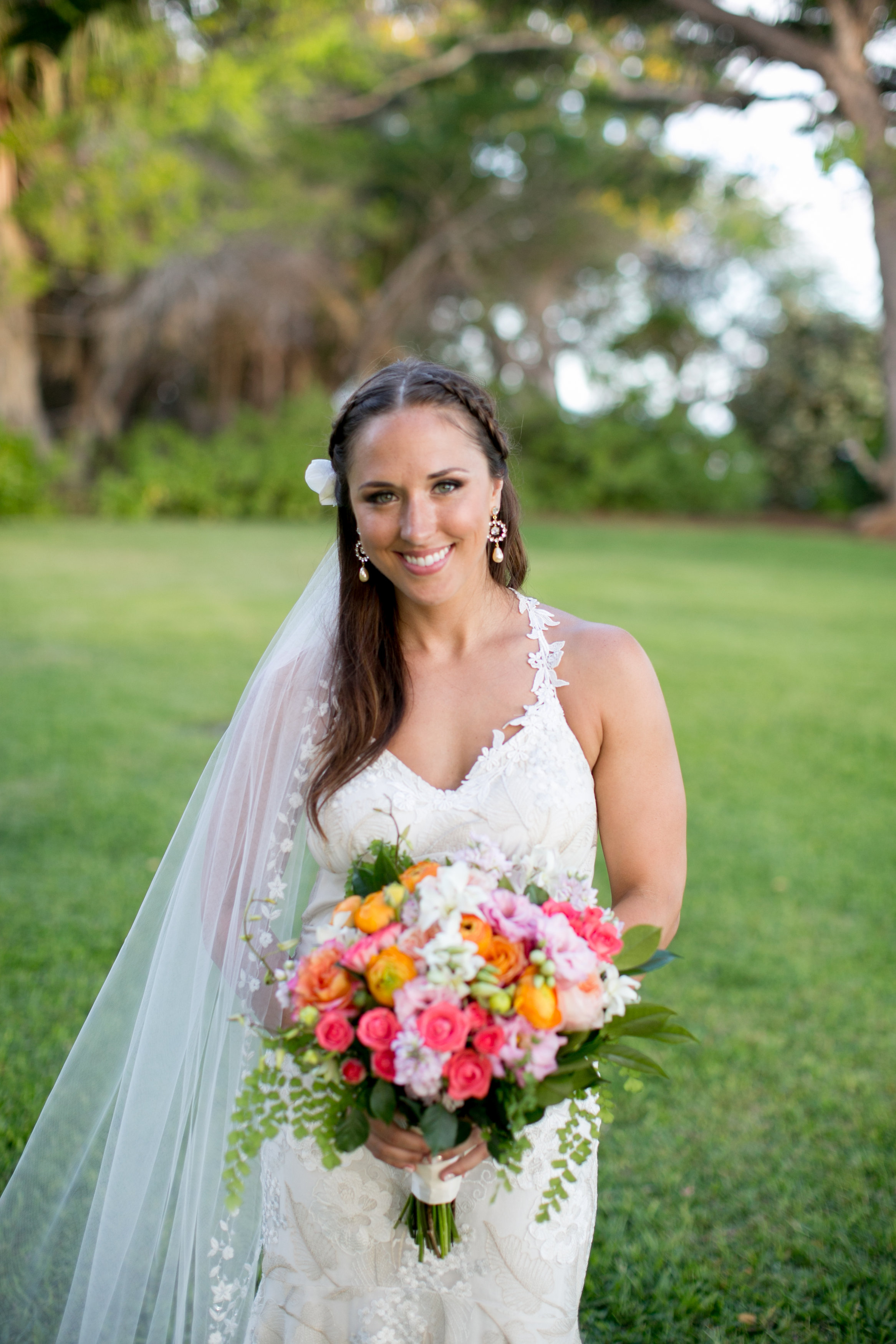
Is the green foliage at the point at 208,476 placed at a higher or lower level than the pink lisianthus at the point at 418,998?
higher

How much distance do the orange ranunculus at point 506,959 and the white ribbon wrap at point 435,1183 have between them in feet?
1.25

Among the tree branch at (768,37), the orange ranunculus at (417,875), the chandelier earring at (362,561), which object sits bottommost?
the orange ranunculus at (417,875)

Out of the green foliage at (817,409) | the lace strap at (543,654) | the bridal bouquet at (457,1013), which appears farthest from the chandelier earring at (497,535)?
the green foliage at (817,409)

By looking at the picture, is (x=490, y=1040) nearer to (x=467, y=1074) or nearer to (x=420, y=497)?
(x=467, y=1074)

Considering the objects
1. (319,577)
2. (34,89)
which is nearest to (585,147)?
Result: (34,89)

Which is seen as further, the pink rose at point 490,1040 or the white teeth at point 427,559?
the white teeth at point 427,559

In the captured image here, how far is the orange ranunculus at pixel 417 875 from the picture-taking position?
1739 millimetres

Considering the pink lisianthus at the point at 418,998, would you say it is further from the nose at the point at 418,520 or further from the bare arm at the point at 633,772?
the nose at the point at 418,520

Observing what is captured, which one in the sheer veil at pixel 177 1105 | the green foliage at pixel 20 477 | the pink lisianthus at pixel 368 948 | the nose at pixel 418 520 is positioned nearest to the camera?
the pink lisianthus at pixel 368 948

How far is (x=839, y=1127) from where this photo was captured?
11.7 feet

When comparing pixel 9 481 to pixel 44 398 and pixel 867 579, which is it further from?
pixel 867 579

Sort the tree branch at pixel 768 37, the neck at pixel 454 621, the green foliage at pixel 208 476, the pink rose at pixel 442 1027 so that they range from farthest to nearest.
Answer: the green foliage at pixel 208 476 → the tree branch at pixel 768 37 → the neck at pixel 454 621 → the pink rose at pixel 442 1027

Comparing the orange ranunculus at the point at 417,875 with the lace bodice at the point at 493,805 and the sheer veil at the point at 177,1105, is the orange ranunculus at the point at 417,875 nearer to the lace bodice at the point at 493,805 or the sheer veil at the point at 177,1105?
the lace bodice at the point at 493,805

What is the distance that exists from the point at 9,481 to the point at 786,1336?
2063cm
